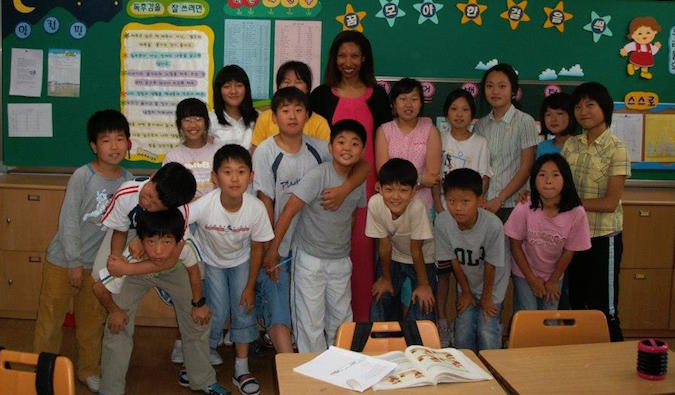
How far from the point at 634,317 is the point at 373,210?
201cm

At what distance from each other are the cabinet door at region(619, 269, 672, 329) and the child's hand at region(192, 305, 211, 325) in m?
2.46

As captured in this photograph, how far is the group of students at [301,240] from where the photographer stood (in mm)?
2729

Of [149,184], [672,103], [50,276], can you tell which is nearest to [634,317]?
[672,103]

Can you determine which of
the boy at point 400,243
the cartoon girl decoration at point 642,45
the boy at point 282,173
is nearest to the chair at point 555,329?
the boy at point 400,243

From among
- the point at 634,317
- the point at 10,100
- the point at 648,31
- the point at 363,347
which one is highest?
the point at 648,31

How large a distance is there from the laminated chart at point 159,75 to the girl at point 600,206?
2258 millimetres

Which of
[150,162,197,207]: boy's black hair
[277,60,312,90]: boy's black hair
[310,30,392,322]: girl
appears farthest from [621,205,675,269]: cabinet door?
[150,162,197,207]: boy's black hair

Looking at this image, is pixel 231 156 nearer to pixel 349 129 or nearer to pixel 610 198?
pixel 349 129

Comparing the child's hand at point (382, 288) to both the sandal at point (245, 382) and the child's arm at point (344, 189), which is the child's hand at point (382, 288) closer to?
the child's arm at point (344, 189)

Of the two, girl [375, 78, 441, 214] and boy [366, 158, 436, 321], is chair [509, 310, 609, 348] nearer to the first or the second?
boy [366, 158, 436, 321]

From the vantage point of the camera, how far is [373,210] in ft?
9.50

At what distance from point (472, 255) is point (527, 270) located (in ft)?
0.87

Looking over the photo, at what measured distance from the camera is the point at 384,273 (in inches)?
117

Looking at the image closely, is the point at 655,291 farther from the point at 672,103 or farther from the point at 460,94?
the point at 460,94
